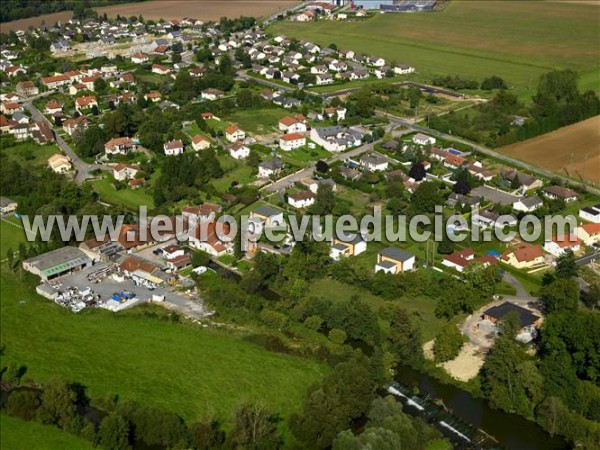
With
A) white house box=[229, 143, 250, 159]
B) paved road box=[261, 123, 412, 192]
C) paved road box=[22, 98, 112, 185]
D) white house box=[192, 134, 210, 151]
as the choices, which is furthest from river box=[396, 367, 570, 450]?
paved road box=[22, 98, 112, 185]

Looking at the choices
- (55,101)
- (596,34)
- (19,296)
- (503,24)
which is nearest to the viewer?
(19,296)

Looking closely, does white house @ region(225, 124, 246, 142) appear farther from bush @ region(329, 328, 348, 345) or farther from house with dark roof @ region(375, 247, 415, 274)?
bush @ region(329, 328, 348, 345)

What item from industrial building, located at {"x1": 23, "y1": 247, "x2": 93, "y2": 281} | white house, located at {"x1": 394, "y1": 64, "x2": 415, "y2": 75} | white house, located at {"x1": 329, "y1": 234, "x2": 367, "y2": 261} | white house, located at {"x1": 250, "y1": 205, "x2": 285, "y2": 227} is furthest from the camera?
white house, located at {"x1": 394, "y1": 64, "x2": 415, "y2": 75}

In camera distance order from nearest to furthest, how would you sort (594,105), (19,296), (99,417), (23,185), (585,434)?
(585,434), (99,417), (19,296), (23,185), (594,105)

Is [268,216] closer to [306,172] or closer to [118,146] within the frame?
[306,172]

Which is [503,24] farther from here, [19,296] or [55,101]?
[19,296]

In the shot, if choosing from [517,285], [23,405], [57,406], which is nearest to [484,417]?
[517,285]

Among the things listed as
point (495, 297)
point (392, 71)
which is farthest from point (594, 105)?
point (495, 297)
